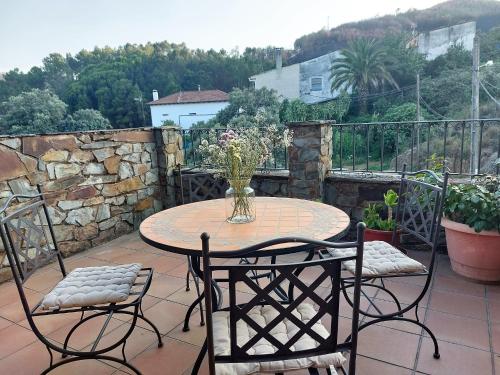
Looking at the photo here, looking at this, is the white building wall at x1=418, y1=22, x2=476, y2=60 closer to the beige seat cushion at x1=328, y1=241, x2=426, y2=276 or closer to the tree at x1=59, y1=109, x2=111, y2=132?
the tree at x1=59, y1=109, x2=111, y2=132

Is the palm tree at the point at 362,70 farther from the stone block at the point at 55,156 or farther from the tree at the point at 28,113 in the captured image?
the stone block at the point at 55,156

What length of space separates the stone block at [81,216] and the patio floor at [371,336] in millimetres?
786

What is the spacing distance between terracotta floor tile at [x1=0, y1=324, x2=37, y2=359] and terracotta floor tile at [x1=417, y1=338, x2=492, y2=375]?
6.54ft

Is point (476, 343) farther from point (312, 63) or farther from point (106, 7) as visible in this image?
point (312, 63)

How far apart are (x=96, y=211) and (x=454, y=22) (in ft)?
75.3

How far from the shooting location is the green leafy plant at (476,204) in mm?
2133

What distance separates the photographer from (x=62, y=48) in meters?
26.1

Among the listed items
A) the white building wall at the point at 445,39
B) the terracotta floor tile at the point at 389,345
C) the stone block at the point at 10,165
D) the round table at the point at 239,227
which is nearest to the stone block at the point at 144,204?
the stone block at the point at 10,165

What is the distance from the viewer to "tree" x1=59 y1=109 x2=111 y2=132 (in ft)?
58.1

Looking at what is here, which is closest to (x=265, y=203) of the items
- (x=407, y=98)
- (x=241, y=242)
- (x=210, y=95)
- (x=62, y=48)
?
(x=241, y=242)

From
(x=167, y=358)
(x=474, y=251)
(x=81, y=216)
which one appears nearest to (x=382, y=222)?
(x=474, y=251)

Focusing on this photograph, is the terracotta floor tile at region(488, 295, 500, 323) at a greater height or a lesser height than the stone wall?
lesser

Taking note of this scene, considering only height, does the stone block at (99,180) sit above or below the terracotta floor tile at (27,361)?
above

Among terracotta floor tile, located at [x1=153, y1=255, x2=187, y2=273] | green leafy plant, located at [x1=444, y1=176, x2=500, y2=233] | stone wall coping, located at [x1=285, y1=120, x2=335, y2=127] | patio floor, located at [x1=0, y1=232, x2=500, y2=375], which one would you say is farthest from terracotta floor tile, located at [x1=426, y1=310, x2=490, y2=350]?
terracotta floor tile, located at [x1=153, y1=255, x2=187, y2=273]
